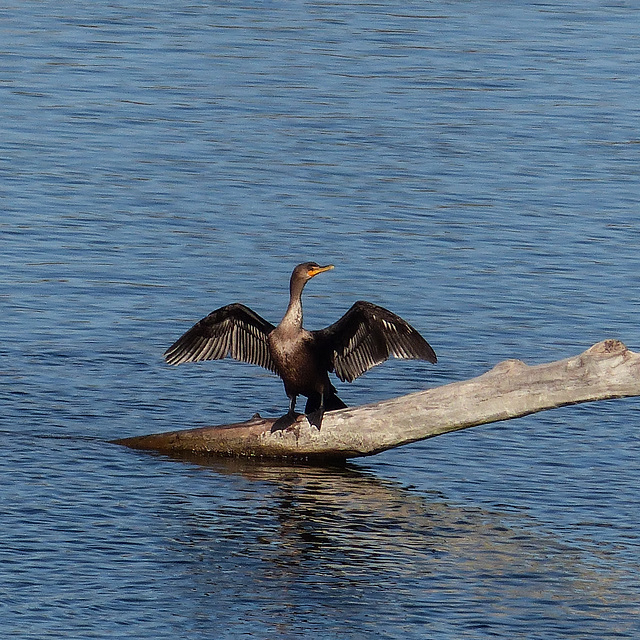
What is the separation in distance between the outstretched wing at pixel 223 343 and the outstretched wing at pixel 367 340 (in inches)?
25.2

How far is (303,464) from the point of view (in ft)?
42.6

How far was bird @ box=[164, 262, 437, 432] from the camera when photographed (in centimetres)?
1244

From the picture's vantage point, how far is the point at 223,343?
1319 centimetres

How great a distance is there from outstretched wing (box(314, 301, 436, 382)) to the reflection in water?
0.94 m

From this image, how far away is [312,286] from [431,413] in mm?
6620

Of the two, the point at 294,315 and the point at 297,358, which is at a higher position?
the point at 294,315

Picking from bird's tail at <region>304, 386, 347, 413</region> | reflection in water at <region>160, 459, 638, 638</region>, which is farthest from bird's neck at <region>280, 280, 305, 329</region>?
reflection in water at <region>160, 459, 638, 638</region>

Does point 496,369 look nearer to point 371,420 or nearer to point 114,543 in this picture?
point 371,420

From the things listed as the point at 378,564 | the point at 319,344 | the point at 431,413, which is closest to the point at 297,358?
the point at 319,344

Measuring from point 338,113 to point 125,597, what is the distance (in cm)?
1625

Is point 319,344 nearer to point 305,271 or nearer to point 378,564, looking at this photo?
point 305,271

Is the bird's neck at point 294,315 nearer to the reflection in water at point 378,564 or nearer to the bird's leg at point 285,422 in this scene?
the bird's leg at point 285,422

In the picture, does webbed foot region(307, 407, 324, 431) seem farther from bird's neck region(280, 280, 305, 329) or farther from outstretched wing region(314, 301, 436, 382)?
bird's neck region(280, 280, 305, 329)

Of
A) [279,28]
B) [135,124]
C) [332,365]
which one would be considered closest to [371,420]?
[332,365]
